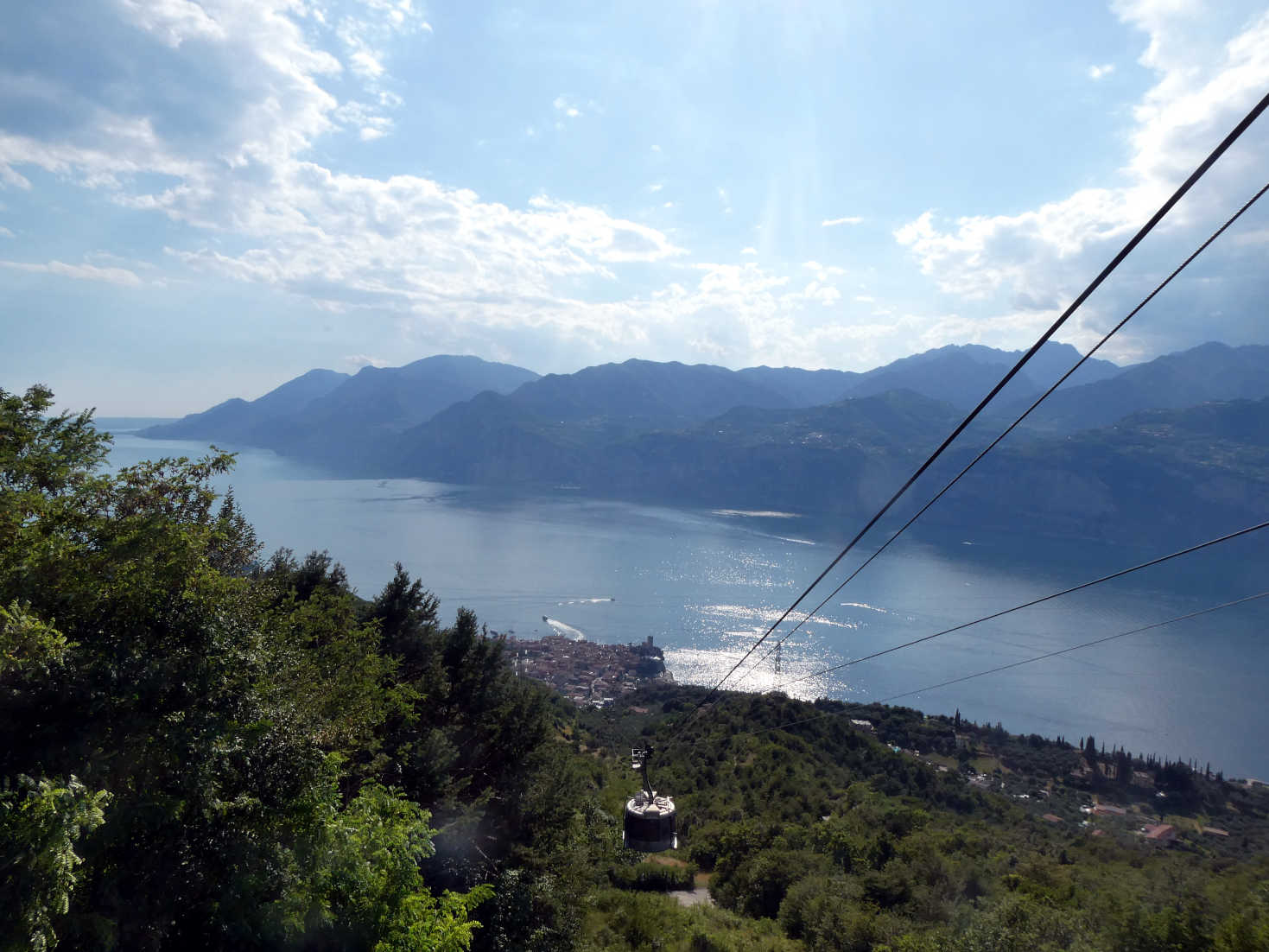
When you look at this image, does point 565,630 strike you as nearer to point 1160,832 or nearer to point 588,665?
point 588,665

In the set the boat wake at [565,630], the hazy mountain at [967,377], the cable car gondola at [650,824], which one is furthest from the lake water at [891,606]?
the hazy mountain at [967,377]

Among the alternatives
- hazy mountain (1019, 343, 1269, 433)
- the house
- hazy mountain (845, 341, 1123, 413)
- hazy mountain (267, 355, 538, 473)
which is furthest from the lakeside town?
hazy mountain (845, 341, 1123, 413)

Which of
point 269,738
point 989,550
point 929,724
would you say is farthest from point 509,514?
point 269,738

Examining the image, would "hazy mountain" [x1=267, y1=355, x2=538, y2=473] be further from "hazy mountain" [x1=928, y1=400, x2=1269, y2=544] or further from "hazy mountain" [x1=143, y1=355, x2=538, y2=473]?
"hazy mountain" [x1=928, y1=400, x2=1269, y2=544]

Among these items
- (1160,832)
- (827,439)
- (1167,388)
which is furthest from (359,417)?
(1167,388)

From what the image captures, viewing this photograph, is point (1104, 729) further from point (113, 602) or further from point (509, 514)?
point (509, 514)

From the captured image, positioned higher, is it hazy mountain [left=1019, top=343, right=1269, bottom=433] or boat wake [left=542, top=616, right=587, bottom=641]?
hazy mountain [left=1019, top=343, right=1269, bottom=433]
